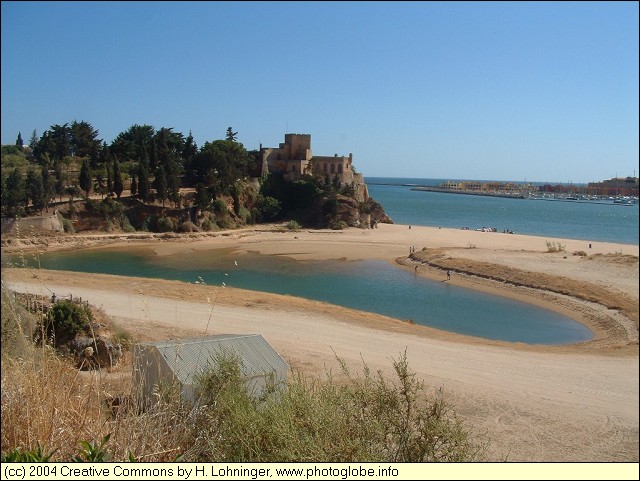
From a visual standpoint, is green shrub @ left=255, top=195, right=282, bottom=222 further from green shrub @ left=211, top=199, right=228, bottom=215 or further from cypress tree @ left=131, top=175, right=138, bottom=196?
cypress tree @ left=131, top=175, right=138, bottom=196

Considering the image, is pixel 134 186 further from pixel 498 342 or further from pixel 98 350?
pixel 498 342

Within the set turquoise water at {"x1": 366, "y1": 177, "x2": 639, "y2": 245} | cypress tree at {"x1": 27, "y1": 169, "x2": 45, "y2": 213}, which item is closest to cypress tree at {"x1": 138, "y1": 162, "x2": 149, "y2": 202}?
cypress tree at {"x1": 27, "y1": 169, "x2": 45, "y2": 213}

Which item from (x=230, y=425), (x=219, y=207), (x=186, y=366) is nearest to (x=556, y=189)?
(x=186, y=366)

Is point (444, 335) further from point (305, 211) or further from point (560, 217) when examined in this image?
point (305, 211)

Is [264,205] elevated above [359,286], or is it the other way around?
[264,205]

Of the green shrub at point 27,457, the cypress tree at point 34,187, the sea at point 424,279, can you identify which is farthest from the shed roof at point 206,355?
the cypress tree at point 34,187

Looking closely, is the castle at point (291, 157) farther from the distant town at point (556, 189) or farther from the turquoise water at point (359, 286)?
the distant town at point (556, 189)

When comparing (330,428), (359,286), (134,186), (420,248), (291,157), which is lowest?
(359,286)
